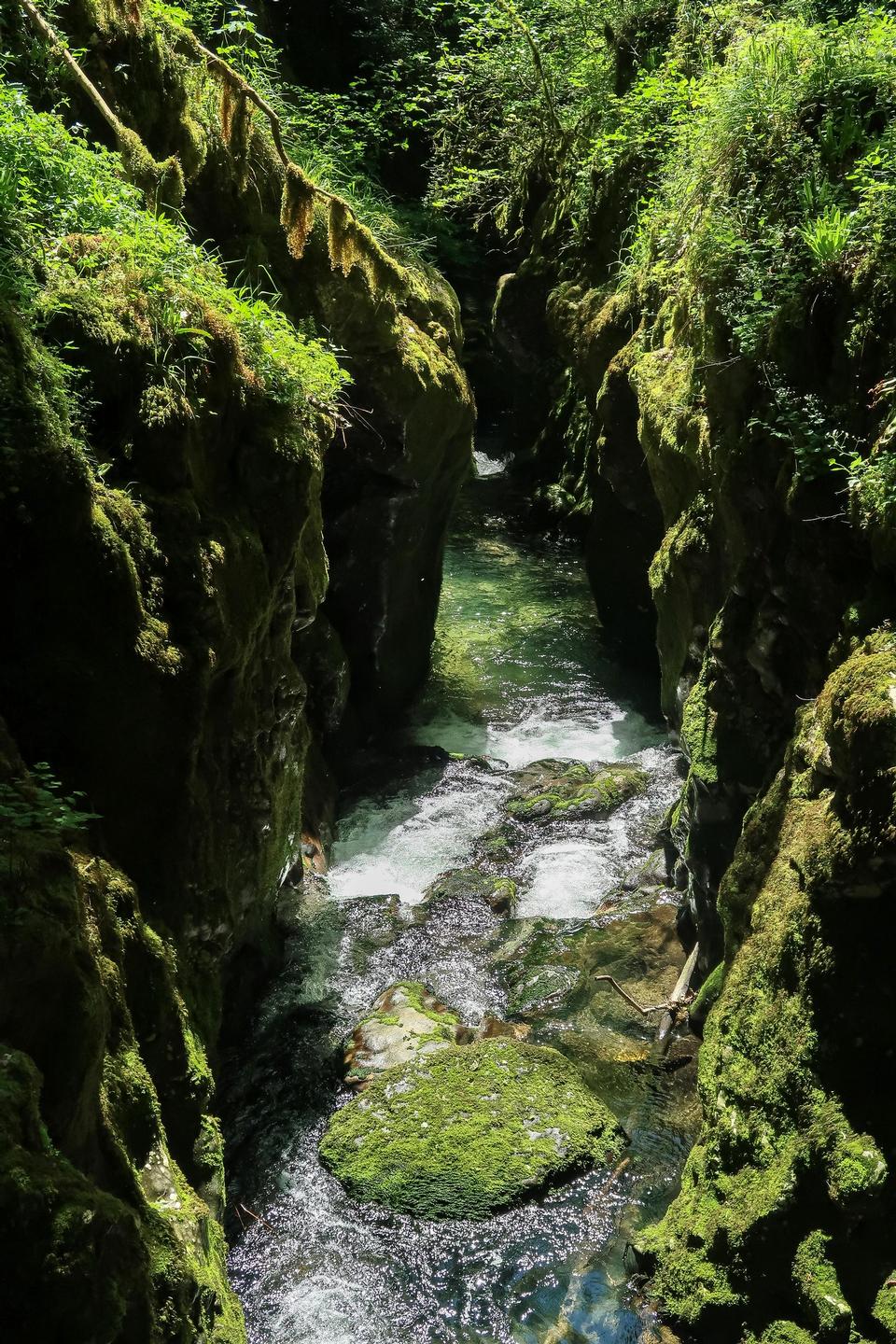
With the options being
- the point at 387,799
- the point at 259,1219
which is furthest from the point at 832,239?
the point at 387,799

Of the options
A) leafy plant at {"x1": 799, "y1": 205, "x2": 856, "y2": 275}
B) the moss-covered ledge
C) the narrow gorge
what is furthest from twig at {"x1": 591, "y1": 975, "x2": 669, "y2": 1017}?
leafy plant at {"x1": 799, "y1": 205, "x2": 856, "y2": 275}

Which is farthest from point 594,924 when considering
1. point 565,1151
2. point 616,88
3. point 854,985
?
point 616,88

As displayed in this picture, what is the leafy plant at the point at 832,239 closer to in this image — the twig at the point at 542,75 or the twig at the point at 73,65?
the twig at the point at 73,65

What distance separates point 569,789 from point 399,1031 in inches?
172

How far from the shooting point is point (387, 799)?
1088 centimetres

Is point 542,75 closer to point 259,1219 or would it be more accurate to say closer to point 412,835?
point 412,835

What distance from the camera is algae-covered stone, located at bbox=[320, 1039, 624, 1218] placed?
19.2ft

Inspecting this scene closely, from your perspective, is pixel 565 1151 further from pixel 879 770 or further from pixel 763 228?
pixel 763 228

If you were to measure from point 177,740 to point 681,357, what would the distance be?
5.55 m

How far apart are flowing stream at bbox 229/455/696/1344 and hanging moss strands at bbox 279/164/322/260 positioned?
5.63m

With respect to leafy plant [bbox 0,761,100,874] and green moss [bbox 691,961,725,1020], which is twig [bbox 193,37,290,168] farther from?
green moss [bbox 691,961,725,1020]

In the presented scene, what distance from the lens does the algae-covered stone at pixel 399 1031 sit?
6.85 metres

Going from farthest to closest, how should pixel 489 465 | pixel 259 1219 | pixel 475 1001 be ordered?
pixel 489 465
pixel 475 1001
pixel 259 1219

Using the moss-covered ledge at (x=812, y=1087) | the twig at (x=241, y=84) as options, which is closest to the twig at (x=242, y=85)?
the twig at (x=241, y=84)
